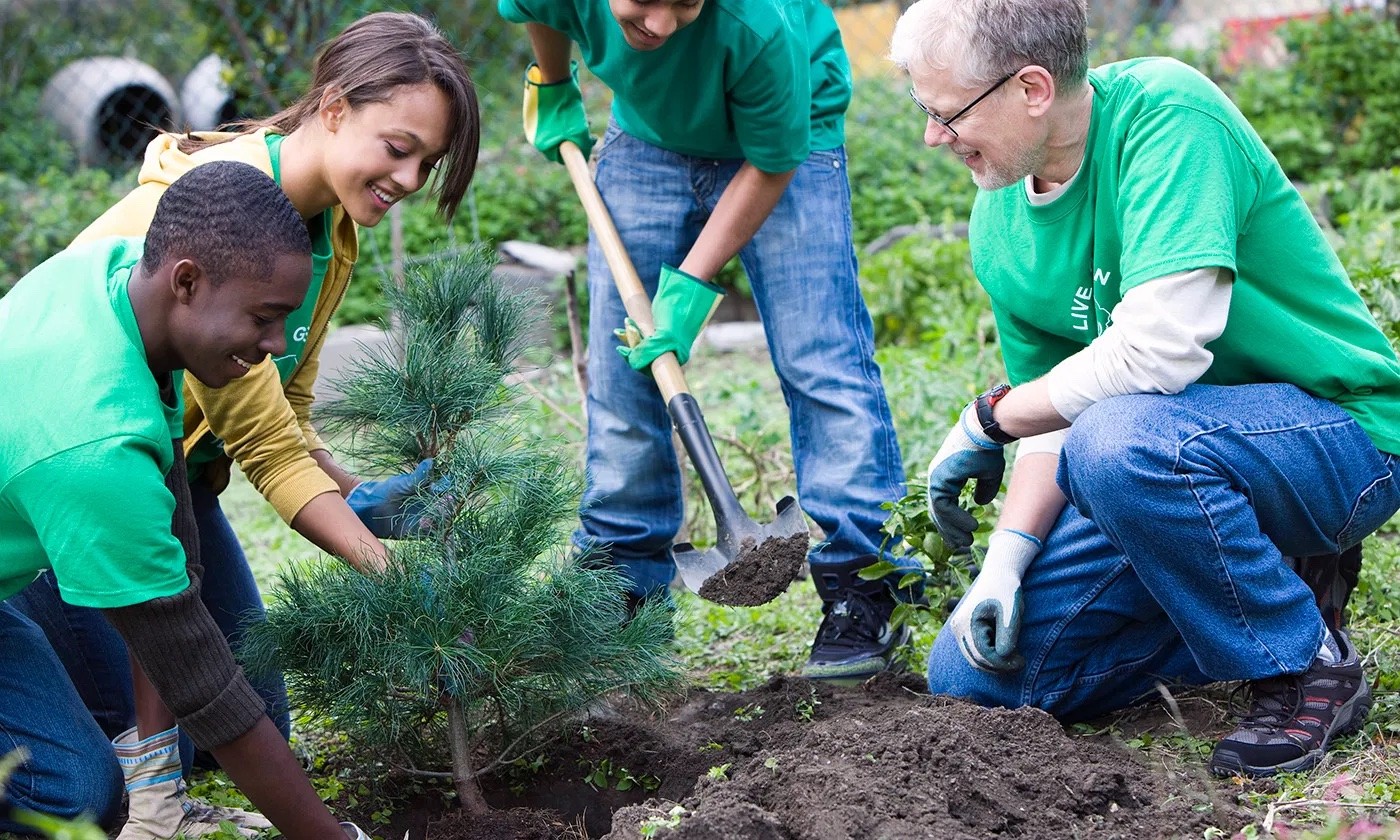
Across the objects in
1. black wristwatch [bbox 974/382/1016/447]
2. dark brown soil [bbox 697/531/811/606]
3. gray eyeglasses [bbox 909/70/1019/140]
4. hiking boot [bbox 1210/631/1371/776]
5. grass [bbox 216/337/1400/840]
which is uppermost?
gray eyeglasses [bbox 909/70/1019/140]

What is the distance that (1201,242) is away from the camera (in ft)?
6.54

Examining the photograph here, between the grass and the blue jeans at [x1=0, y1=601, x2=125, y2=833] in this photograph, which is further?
the blue jeans at [x1=0, y1=601, x2=125, y2=833]

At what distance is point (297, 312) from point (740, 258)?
3.03 ft

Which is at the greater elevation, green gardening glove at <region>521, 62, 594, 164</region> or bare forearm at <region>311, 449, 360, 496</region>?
green gardening glove at <region>521, 62, 594, 164</region>

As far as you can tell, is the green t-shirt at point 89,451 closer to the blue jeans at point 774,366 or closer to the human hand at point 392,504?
the human hand at point 392,504

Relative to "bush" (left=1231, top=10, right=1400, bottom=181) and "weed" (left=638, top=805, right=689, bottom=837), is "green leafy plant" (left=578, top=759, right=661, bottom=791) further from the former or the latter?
"bush" (left=1231, top=10, right=1400, bottom=181)

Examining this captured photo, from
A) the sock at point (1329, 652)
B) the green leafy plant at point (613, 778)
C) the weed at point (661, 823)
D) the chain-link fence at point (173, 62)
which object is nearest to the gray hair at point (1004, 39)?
the sock at point (1329, 652)

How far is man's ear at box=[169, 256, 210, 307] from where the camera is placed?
1825 mm

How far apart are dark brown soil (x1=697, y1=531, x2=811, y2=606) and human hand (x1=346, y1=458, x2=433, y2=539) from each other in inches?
21.1

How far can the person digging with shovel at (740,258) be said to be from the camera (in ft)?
8.70

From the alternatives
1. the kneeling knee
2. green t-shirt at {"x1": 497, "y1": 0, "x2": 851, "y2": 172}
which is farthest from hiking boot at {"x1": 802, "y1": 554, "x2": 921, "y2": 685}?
green t-shirt at {"x1": 497, "y1": 0, "x2": 851, "y2": 172}

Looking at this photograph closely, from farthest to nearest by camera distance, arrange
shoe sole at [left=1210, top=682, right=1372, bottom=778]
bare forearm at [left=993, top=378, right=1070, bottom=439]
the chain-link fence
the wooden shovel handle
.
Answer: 1. the chain-link fence
2. the wooden shovel handle
3. bare forearm at [left=993, top=378, right=1070, bottom=439]
4. shoe sole at [left=1210, top=682, right=1372, bottom=778]

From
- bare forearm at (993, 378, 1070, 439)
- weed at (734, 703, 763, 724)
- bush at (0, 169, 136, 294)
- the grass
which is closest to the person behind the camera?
the grass

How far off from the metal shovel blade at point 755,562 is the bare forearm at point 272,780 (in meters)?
0.83
